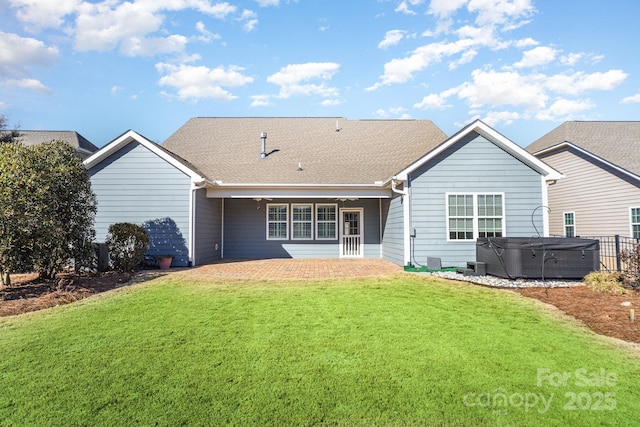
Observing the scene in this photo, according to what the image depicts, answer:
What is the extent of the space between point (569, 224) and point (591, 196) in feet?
5.63

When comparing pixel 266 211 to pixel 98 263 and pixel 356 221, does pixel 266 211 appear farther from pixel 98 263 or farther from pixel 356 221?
pixel 98 263

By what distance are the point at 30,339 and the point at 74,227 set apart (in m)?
4.78

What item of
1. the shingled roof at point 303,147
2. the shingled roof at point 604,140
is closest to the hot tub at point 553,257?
the shingled roof at point 303,147

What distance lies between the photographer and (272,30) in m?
13.5

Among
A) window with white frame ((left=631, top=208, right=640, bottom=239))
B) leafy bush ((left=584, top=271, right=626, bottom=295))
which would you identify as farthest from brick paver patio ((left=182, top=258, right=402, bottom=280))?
window with white frame ((left=631, top=208, right=640, bottom=239))

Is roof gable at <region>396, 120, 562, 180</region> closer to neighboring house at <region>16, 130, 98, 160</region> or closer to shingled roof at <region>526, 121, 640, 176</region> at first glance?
shingled roof at <region>526, 121, 640, 176</region>

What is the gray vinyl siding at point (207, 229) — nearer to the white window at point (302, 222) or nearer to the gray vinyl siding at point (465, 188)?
the white window at point (302, 222)

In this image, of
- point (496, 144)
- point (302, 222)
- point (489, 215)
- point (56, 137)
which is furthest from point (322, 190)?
point (56, 137)

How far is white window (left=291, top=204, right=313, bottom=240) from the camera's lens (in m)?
14.5

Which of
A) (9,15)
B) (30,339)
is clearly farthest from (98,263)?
(9,15)

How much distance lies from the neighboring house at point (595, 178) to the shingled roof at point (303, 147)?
6005mm

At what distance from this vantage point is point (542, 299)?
6938mm

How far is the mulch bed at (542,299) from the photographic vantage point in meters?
5.24

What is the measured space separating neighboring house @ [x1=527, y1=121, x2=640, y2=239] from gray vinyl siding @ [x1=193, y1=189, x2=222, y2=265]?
15958 millimetres
